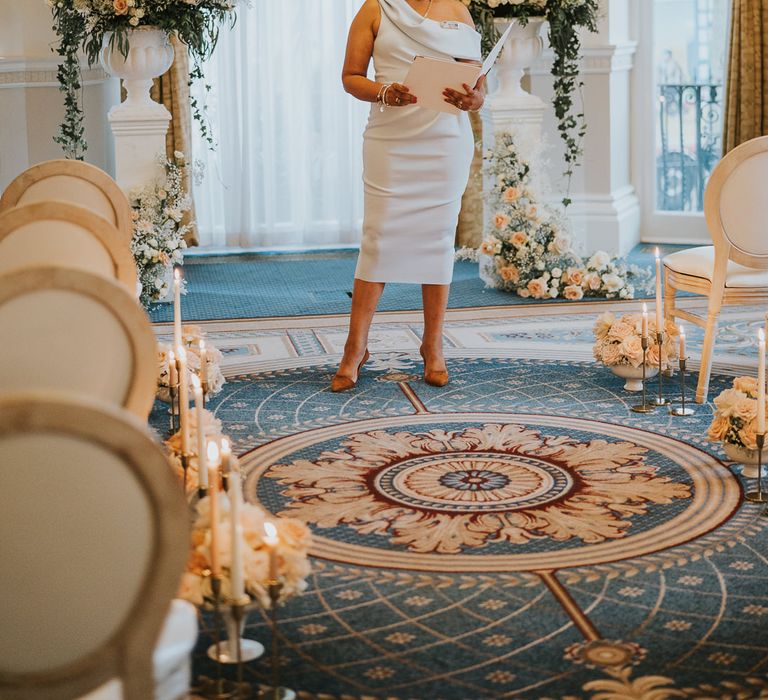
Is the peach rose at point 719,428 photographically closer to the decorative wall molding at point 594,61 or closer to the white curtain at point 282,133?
the decorative wall molding at point 594,61

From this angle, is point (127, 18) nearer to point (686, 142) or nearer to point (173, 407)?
point (173, 407)

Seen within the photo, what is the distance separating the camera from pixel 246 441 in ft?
16.2

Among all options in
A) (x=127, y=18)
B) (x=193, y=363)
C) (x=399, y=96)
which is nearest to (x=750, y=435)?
(x=399, y=96)

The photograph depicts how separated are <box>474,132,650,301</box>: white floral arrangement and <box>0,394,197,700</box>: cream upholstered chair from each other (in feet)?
20.1

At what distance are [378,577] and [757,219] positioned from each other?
2478 mm

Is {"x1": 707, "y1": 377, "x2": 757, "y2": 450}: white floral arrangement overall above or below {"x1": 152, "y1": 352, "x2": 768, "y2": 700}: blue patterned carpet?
above

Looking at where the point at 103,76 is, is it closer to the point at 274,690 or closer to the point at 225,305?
the point at 225,305

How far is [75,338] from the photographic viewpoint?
8.07ft

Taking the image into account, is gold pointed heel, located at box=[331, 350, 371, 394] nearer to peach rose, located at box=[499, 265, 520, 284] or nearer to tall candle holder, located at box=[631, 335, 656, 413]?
tall candle holder, located at box=[631, 335, 656, 413]

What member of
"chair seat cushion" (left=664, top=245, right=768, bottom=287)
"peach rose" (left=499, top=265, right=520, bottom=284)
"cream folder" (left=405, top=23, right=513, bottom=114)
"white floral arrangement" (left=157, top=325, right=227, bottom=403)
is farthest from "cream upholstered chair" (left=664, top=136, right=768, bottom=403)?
"peach rose" (left=499, top=265, right=520, bottom=284)

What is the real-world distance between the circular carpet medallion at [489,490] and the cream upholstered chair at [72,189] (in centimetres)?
103

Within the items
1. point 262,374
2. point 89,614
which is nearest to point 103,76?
point 262,374

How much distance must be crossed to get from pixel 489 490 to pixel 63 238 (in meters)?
1.83

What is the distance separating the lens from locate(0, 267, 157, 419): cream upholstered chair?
7.75 ft
